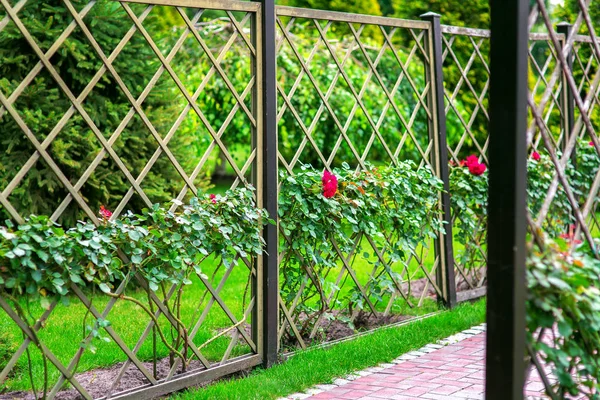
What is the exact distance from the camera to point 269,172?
156 inches

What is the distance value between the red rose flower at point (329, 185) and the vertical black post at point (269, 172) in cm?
35

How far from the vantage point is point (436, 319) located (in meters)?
4.95

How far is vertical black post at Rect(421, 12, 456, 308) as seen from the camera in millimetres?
5352

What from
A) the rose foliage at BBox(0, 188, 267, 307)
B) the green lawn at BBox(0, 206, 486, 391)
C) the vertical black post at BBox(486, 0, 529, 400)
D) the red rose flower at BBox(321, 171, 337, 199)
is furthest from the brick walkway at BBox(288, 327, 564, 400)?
the vertical black post at BBox(486, 0, 529, 400)

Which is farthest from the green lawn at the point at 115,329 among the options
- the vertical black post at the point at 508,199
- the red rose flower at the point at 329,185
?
→ the vertical black post at the point at 508,199

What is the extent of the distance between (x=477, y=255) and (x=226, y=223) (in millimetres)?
2948

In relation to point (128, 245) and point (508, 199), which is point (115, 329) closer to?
point (128, 245)

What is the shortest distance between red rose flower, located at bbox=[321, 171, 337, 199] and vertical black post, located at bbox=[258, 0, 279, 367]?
0.35 metres

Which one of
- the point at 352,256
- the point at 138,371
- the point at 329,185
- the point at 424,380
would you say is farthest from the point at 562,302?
the point at 352,256

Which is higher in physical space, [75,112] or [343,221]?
[75,112]

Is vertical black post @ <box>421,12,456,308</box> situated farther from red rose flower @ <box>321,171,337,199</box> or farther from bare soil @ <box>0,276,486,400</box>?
red rose flower @ <box>321,171,337,199</box>

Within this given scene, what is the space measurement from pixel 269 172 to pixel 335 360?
1.05 meters

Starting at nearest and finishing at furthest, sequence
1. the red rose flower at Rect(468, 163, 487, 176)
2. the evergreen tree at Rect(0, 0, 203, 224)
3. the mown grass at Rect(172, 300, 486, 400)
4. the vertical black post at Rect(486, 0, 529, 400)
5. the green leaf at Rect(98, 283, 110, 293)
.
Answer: the vertical black post at Rect(486, 0, 529, 400), the green leaf at Rect(98, 283, 110, 293), the mown grass at Rect(172, 300, 486, 400), the evergreen tree at Rect(0, 0, 203, 224), the red rose flower at Rect(468, 163, 487, 176)

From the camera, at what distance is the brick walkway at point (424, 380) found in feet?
11.7
